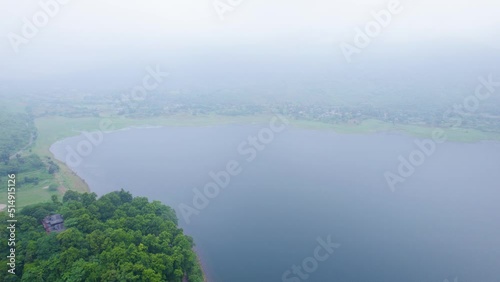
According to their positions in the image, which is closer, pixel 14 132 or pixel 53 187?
pixel 53 187

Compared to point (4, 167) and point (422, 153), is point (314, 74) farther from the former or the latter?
point (4, 167)

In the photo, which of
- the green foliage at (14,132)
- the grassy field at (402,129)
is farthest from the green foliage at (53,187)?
the grassy field at (402,129)

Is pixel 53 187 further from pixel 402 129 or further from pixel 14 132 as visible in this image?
pixel 402 129

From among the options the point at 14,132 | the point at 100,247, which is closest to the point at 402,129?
the point at 100,247

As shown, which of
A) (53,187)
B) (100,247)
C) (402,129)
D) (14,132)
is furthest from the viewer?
(402,129)

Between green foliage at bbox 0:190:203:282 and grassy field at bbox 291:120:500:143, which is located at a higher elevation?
grassy field at bbox 291:120:500:143

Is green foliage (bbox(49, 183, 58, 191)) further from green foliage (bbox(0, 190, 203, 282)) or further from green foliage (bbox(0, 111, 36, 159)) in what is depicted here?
green foliage (bbox(0, 190, 203, 282))

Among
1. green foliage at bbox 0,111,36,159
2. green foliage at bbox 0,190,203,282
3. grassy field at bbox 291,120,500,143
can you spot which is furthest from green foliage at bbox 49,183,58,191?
grassy field at bbox 291,120,500,143

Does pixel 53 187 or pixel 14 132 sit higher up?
pixel 14 132
